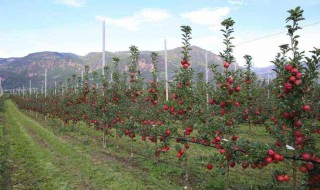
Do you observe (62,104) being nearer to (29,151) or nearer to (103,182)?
(29,151)

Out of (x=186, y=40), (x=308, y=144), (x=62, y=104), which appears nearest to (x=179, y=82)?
(x=186, y=40)

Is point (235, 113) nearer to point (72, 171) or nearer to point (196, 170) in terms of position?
point (196, 170)

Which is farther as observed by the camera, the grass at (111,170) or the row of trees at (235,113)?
the grass at (111,170)

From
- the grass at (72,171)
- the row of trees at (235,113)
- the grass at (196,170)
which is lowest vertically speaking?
the grass at (72,171)

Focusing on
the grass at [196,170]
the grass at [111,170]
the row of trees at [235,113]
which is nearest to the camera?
the row of trees at [235,113]

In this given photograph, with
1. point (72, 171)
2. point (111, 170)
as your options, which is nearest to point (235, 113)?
point (111, 170)

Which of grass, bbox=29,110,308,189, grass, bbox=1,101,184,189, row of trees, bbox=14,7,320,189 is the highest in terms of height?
row of trees, bbox=14,7,320,189

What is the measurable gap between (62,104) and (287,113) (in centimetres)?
2264

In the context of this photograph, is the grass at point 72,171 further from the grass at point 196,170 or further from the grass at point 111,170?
the grass at point 196,170

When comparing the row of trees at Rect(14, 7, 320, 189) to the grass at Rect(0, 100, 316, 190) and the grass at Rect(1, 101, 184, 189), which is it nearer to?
the grass at Rect(0, 100, 316, 190)

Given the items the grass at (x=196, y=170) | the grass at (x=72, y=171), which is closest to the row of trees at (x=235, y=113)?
the grass at (x=196, y=170)

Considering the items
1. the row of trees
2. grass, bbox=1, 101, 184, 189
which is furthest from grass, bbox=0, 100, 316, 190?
the row of trees

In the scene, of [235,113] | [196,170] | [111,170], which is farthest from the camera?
[111,170]

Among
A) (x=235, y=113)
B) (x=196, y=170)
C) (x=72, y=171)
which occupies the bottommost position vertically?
(x=72, y=171)
